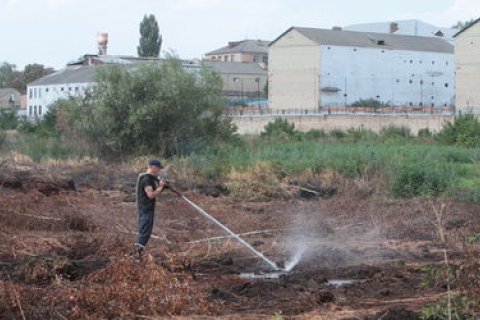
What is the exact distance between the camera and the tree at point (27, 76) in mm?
109312

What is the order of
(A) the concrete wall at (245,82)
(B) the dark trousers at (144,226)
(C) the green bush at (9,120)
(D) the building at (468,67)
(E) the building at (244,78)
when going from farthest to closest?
(A) the concrete wall at (245,82), (E) the building at (244,78), (D) the building at (468,67), (C) the green bush at (9,120), (B) the dark trousers at (144,226)

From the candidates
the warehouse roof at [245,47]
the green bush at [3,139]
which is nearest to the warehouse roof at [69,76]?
the warehouse roof at [245,47]

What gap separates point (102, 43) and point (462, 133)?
58894 millimetres

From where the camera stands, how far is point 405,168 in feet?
74.8

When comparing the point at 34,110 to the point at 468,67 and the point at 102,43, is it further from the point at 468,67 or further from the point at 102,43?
the point at 468,67

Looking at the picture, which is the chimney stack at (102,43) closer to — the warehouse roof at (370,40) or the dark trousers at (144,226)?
the warehouse roof at (370,40)

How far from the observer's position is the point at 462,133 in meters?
42.1

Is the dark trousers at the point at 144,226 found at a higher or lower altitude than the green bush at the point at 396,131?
lower

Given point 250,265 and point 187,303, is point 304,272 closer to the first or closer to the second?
point 250,265

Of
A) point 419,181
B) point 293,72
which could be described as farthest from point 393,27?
point 419,181

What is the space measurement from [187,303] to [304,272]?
357 cm

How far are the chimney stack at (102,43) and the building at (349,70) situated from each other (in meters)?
26.3

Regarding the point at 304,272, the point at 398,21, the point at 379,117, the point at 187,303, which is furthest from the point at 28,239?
the point at 398,21

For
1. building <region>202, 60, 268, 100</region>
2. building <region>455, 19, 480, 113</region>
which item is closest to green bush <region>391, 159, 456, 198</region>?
building <region>455, 19, 480, 113</region>
